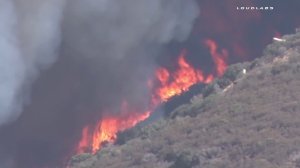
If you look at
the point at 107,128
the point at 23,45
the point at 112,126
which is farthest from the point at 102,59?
the point at 23,45

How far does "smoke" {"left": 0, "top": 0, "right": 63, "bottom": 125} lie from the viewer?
274 ft

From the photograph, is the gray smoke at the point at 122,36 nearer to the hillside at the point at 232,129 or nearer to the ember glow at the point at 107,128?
the ember glow at the point at 107,128

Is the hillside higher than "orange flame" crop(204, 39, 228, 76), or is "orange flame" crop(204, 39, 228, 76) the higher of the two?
"orange flame" crop(204, 39, 228, 76)

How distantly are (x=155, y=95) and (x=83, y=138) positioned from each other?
438 inches

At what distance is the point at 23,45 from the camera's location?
285 ft

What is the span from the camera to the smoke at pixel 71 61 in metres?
86.3

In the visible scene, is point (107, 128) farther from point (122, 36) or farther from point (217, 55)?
point (217, 55)

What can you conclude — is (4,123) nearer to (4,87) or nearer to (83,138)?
(4,87)

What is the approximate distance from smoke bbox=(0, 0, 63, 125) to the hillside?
26.1 feet

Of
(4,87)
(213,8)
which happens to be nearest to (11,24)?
(4,87)

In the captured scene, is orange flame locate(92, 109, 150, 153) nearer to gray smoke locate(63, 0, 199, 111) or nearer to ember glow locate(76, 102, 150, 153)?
ember glow locate(76, 102, 150, 153)

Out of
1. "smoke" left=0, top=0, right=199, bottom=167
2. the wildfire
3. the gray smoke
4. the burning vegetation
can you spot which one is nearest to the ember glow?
the wildfire

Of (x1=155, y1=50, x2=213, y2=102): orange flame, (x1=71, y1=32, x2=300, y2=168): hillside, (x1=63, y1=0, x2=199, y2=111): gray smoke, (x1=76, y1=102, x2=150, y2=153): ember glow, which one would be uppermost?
(x1=63, y1=0, x2=199, y2=111): gray smoke

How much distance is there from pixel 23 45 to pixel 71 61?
809 centimetres
